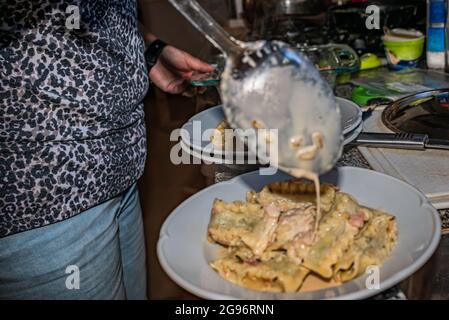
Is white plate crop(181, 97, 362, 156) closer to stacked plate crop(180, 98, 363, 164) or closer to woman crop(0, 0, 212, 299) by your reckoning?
stacked plate crop(180, 98, 363, 164)

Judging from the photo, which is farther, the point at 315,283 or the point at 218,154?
the point at 218,154

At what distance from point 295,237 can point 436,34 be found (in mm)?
1022

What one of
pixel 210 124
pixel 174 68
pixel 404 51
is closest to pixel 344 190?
pixel 210 124

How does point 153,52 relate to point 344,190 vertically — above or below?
above

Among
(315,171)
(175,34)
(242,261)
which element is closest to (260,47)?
(315,171)

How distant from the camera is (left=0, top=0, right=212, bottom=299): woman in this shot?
0.78 meters

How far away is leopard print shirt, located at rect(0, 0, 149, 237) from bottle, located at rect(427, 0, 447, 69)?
0.90 m

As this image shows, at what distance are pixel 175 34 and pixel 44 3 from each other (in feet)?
6.66

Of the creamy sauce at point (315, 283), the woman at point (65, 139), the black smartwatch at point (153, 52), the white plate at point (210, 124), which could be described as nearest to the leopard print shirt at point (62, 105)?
the woman at point (65, 139)

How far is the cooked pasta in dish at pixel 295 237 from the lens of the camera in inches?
23.7

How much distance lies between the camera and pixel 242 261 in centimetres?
63

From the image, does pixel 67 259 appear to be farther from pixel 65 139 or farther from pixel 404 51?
pixel 404 51

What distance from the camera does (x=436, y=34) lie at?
1401 mm

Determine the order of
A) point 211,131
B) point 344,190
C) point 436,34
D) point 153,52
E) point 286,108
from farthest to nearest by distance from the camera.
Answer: point 436,34 < point 153,52 < point 211,131 < point 344,190 < point 286,108
